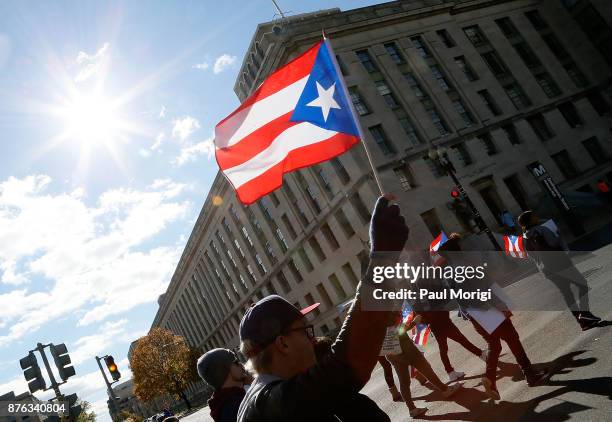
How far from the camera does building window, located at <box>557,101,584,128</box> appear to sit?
1316 inches

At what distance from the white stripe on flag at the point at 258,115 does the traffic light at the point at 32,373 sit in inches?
363

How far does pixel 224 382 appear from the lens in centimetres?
329

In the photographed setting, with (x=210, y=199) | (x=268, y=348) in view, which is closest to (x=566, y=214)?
(x=268, y=348)

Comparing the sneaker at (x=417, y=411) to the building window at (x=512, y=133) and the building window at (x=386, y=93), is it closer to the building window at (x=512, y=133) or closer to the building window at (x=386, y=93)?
the building window at (x=386, y=93)

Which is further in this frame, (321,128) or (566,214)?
(566,214)

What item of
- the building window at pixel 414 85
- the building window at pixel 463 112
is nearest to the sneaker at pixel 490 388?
the building window at pixel 414 85

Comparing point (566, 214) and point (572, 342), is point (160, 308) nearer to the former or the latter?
point (566, 214)

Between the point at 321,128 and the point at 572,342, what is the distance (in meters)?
5.09

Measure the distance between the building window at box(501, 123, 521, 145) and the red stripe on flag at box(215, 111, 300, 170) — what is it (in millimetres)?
30112

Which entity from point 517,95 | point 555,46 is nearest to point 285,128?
point 517,95

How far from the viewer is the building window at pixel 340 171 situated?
28344 mm

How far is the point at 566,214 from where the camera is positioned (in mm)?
17906

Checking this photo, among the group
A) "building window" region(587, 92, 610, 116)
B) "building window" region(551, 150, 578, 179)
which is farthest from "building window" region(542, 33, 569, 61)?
"building window" region(551, 150, 578, 179)

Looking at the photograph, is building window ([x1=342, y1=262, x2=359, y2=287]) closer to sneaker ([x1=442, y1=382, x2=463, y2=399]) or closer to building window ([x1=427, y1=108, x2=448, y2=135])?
building window ([x1=427, y1=108, x2=448, y2=135])
